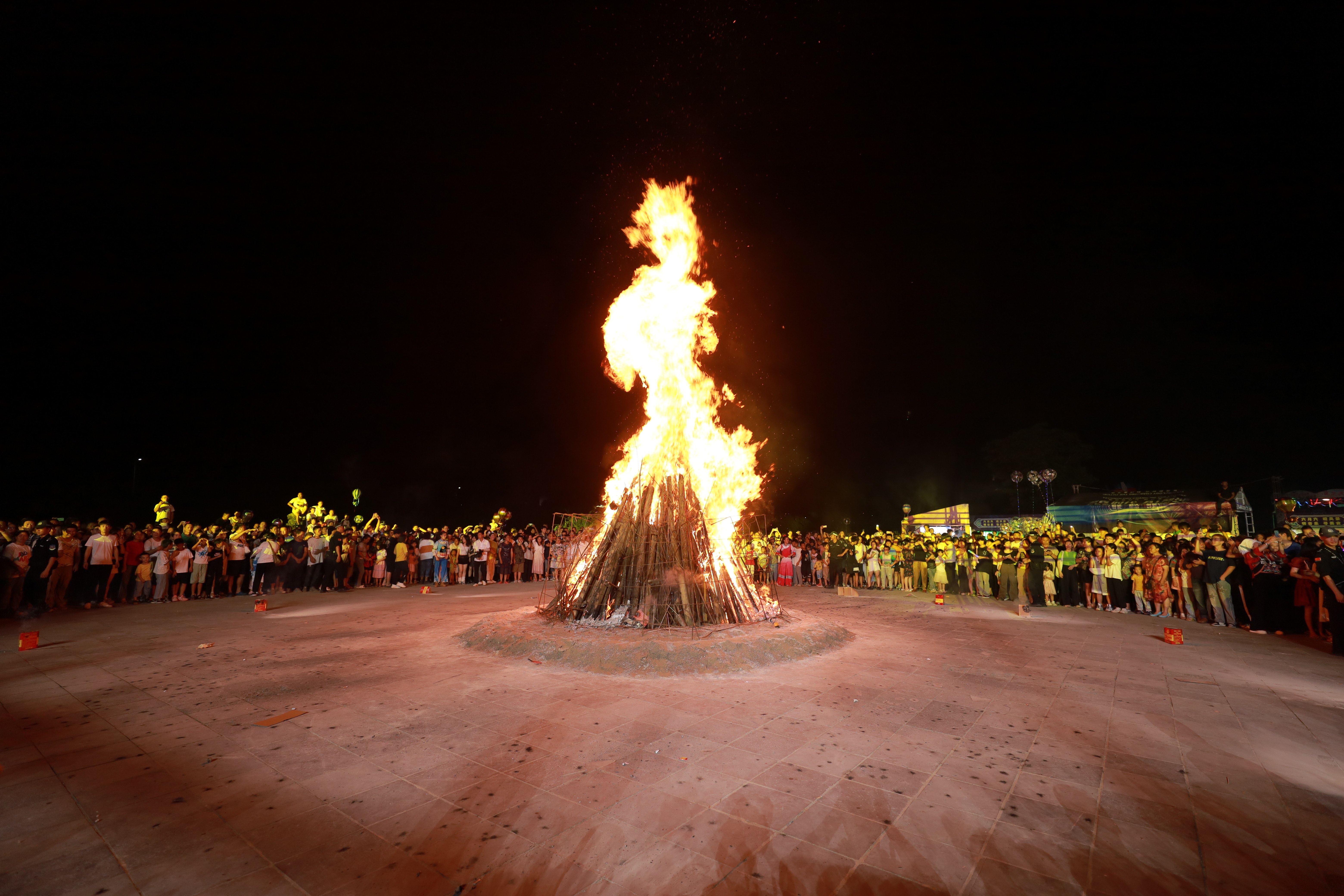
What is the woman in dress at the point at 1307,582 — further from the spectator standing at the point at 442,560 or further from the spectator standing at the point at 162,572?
the spectator standing at the point at 162,572

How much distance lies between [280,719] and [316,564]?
42.8ft

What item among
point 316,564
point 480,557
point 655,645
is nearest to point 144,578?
point 316,564

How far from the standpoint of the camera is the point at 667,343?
1184 cm

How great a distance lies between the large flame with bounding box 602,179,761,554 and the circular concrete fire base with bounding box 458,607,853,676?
99.5 inches

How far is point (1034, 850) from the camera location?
3498 mm

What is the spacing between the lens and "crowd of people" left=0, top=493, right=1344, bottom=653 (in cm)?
1139

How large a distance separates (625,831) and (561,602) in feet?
24.1

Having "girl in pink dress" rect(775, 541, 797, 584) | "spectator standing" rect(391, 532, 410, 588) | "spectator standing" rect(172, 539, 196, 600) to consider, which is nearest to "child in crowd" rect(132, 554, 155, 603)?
"spectator standing" rect(172, 539, 196, 600)

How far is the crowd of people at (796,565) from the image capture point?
448 inches

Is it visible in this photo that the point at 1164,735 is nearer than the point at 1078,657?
Yes

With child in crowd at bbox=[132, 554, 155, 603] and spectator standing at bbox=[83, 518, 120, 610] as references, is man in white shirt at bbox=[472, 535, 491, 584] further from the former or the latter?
spectator standing at bbox=[83, 518, 120, 610]

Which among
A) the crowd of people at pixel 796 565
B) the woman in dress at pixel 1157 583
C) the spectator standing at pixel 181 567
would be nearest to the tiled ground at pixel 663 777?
the crowd of people at pixel 796 565

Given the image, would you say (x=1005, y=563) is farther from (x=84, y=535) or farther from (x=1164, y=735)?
(x=84, y=535)

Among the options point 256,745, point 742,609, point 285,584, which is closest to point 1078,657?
point 742,609
